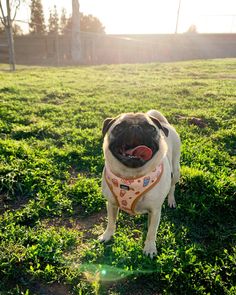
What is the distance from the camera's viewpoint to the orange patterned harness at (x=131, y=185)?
2.96 meters

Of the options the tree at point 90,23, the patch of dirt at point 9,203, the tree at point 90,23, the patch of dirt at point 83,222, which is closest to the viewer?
the patch of dirt at point 83,222

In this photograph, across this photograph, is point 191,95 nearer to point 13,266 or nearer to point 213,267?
point 213,267

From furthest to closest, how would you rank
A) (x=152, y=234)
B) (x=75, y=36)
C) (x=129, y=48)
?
(x=129, y=48), (x=75, y=36), (x=152, y=234)

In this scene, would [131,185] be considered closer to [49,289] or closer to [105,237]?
[105,237]

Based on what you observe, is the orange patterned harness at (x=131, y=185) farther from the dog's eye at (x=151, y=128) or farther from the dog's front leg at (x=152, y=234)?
the dog's eye at (x=151, y=128)

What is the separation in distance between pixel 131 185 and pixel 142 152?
1.23ft

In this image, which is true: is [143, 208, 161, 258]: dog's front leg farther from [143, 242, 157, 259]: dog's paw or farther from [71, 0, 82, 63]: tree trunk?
[71, 0, 82, 63]: tree trunk

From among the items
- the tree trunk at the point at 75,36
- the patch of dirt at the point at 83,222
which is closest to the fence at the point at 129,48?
the tree trunk at the point at 75,36

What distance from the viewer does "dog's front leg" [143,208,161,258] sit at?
10.4 ft

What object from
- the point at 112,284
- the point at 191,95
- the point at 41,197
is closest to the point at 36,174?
the point at 41,197

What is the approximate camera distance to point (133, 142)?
286 centimetres

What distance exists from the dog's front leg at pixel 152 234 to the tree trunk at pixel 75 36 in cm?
2671

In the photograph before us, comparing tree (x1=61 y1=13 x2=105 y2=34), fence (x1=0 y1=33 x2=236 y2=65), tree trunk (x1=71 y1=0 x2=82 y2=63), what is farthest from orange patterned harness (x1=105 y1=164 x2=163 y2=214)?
tree (x1=61 y1=13 x2=105 y2=34)

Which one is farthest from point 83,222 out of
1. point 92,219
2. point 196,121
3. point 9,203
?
point 196,121
